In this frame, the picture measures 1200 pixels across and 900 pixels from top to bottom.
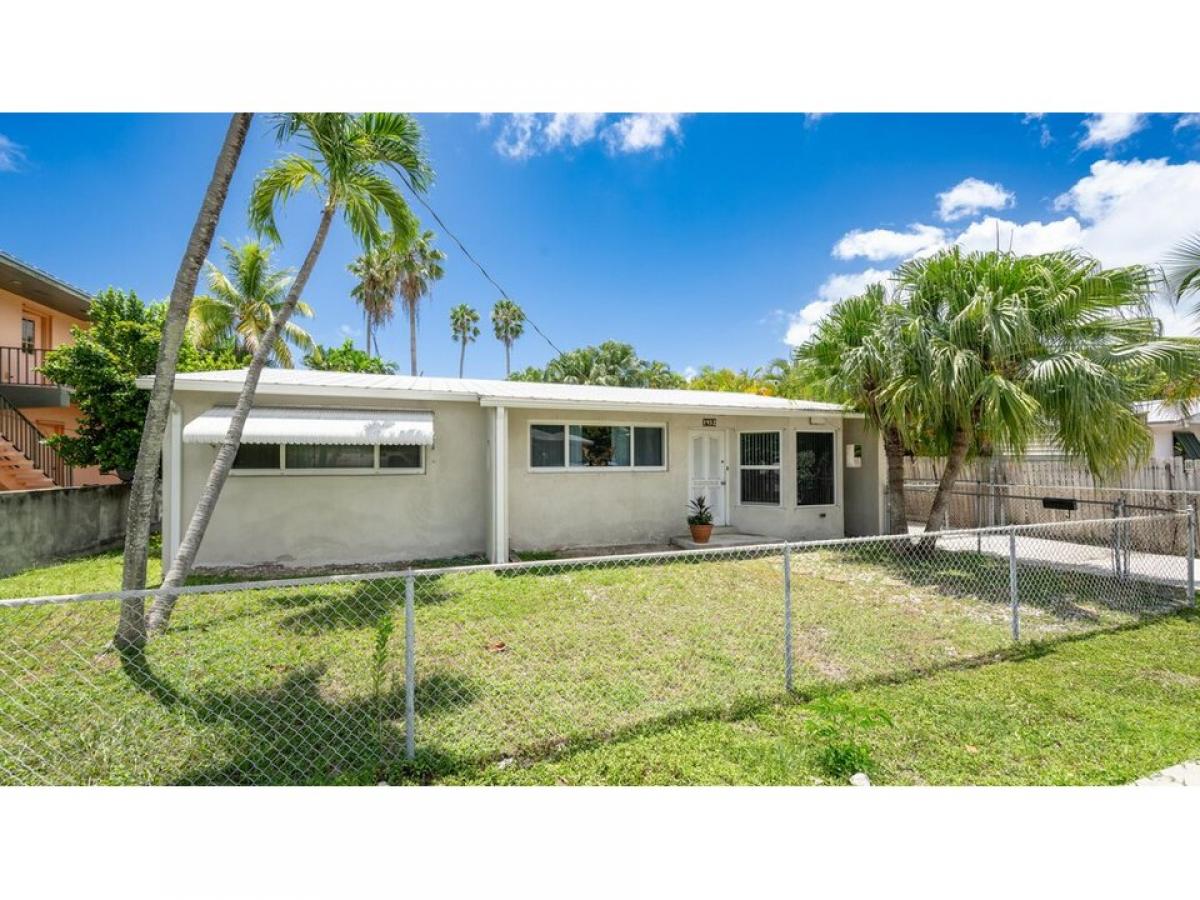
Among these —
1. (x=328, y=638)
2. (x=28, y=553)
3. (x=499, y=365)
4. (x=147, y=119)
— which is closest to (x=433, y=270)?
(x=499, y=365)

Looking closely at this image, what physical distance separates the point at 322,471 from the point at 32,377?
13627mm

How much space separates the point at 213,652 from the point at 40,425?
18.4 m

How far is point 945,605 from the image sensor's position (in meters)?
7.95

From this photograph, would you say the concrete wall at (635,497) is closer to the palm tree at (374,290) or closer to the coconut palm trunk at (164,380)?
the coconut palm trunk at (164,380)

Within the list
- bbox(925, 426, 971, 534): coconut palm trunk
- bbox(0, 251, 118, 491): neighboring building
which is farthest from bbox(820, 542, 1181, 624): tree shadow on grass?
bbox(0, 251, 118, 491): neighboring building

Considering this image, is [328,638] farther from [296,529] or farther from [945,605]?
[945,605]

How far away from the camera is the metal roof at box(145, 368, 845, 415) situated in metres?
9.55

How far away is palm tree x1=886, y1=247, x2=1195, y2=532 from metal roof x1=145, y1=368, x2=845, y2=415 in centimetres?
307

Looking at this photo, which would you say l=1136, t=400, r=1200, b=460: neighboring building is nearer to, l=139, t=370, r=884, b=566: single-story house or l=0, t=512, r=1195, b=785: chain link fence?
l=0, t=512, r=1195, b=785: chain link fence

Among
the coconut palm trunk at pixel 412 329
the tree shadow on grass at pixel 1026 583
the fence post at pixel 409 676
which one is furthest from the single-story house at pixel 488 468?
the coconut palm trunk at pixel 412 329

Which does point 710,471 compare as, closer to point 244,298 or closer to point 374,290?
point 244,298

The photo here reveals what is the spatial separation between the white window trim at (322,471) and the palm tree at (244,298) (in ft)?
46.8

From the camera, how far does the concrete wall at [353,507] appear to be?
9.95m

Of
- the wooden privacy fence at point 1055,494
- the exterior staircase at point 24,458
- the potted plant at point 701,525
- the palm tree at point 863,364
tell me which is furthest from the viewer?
the exterior staircase at point 24,458
